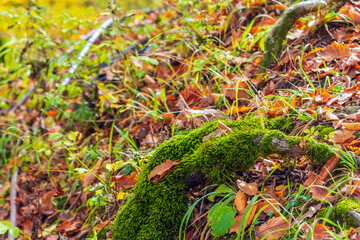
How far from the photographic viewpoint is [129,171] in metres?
2.60

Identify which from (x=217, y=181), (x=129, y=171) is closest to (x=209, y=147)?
(x=217, y=181)

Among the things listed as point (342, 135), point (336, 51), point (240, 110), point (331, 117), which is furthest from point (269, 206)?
point (336, 51)

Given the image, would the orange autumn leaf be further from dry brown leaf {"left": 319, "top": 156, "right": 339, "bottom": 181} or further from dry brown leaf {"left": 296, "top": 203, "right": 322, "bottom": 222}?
dry brown leaf {"left": 296, "top": 203, "right": 322, "bottom": 222}

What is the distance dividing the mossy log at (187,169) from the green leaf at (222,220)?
20 cm

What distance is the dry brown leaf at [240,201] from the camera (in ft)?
5.34

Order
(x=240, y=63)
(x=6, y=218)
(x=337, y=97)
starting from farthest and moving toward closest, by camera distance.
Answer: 1. (x=6, y=218)
2. (x=240, y=63)
3. (x=337, y=97)

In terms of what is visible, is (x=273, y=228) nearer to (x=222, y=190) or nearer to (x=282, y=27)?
(x=222, y=190)

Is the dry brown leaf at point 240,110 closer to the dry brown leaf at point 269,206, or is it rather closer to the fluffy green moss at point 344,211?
the dry brown leaf at point 269,206

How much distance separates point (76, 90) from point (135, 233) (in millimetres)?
2344

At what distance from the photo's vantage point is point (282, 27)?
264 centimetres

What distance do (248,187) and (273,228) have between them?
0.30m

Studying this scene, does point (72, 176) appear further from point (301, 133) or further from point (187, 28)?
point (301, 133)

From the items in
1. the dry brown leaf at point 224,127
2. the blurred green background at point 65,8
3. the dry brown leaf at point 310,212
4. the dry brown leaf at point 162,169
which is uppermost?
the blurred green background at point 65,8

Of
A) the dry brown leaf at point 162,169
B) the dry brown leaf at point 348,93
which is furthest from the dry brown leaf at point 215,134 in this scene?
the dry brown leaf at point 348,93
